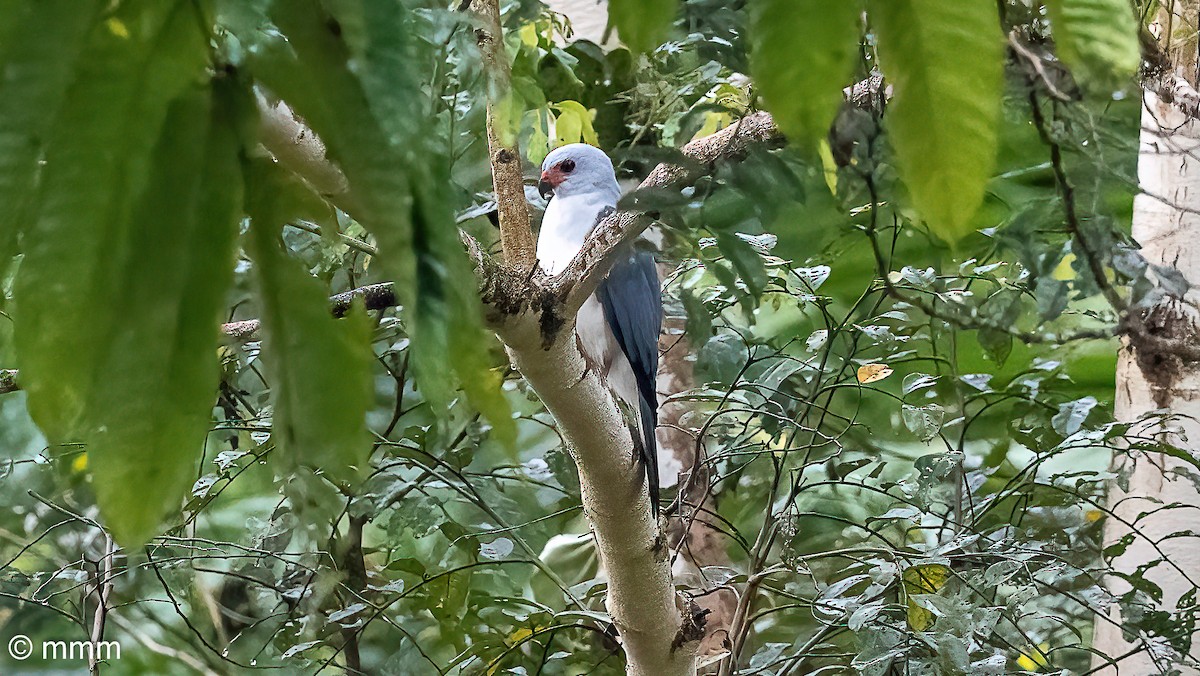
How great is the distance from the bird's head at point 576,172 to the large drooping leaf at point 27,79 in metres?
1.45

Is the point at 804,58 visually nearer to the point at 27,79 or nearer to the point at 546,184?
the point at 27,79

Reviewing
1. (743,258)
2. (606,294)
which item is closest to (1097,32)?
(743,258)

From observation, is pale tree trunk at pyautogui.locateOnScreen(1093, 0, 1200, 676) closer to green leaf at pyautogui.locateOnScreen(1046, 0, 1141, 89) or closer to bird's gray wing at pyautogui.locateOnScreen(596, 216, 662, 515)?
bird's gray wing at pyautogui.locateOnScreen(596, 216, 662, 515)

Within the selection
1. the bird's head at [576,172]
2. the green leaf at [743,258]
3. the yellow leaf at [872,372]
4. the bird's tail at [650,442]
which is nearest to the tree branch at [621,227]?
the green leaf at [743,258]

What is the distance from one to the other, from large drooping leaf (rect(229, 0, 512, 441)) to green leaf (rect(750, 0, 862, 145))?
55 millimetres

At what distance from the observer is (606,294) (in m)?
1.45

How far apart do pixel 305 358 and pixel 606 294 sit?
127cm

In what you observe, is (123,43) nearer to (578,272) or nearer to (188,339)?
(188,339)

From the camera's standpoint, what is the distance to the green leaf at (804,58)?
138mm

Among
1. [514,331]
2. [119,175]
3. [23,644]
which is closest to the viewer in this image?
[119,175]

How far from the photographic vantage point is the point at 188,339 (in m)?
0.17

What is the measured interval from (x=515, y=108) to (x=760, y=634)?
50.2 inches

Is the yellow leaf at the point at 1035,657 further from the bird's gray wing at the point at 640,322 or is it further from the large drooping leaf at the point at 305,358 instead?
the large drooping leaf at the point at 305,358

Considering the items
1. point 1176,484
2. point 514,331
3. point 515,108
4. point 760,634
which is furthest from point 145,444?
point 760,634
